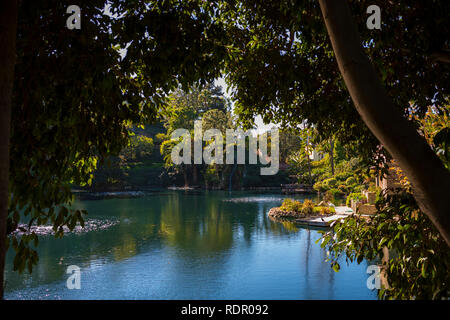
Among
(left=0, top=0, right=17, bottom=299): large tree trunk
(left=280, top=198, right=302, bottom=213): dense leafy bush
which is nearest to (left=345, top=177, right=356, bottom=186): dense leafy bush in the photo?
(left=280, top=198, right=302, bottom=213): dense leafy bush

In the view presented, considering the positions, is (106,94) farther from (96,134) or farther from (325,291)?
(325,291)

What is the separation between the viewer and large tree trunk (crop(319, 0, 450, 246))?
70.6 inches

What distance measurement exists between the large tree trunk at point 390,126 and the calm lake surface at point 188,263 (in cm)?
672

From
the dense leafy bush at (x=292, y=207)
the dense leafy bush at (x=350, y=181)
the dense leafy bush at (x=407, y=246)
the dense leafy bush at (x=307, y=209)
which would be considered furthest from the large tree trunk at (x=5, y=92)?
the dense leafy bush at (x=350, y=181)

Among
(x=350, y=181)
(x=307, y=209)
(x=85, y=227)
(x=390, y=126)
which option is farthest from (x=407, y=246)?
(x=350, y=181)

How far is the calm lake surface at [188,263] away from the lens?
8.29m

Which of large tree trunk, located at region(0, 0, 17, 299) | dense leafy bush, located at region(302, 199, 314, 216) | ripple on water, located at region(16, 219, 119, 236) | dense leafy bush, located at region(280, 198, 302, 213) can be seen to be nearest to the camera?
large tree trunk, located at region(0, 0, 17, 299)

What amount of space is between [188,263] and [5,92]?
916 centimetres

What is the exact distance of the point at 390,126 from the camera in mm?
1853

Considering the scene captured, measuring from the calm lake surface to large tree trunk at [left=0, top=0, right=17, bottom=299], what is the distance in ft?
21.6

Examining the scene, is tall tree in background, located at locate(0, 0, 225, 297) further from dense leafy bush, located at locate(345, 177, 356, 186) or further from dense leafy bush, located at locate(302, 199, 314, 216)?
dense leafy bush, located at locate(345, 177, 356, 186)

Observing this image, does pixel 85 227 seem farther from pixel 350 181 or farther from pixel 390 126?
pixel 350 181

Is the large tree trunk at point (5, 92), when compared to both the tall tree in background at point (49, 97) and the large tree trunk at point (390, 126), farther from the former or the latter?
the large tree trunk at point (390, 126)

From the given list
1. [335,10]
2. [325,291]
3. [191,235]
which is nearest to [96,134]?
[335,10]
